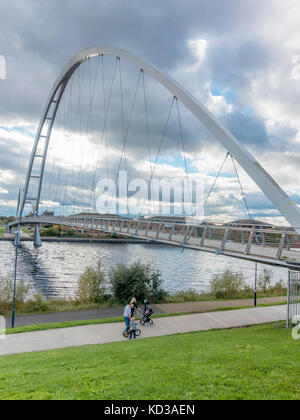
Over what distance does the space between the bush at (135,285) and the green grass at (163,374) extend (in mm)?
11115

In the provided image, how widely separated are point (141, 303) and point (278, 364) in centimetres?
1383

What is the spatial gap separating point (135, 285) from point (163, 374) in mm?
14120

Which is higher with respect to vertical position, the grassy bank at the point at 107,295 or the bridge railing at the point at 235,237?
the bridge railing at the point at 235,237

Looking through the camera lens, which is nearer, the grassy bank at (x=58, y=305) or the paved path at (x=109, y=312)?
the paved path at (x=109, y=312)

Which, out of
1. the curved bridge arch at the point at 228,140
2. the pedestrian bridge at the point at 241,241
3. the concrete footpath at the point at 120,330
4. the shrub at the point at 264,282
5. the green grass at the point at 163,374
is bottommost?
the shrub at the point at 264,282

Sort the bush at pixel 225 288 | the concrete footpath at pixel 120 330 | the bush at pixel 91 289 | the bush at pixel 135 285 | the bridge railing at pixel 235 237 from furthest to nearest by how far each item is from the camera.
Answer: the bush at pixel 225 288
the bush at pixel 91 289
the bush at pixel 135 285
the concrete footpath at pixel 120 330
the bridge railing at pixel 235 237

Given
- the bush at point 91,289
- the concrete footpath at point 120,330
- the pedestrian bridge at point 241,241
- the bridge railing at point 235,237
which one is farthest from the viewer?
the bush at point 91,289

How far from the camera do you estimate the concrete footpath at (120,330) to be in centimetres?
1054

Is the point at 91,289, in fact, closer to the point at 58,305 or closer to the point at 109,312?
the point at 58,305

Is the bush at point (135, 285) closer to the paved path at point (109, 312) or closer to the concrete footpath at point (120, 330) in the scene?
the paved path at point (109, 312)

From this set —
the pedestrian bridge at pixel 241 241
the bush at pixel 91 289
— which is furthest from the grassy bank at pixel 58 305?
the pedestrian bridge at pixel 241 241

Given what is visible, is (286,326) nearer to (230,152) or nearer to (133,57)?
(230,152)

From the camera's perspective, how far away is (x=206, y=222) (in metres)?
12.9
